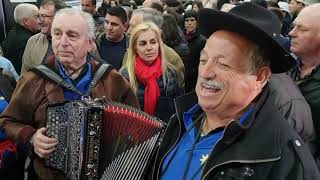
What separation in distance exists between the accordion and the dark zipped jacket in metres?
0.53

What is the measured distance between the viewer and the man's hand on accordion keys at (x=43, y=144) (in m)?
2.35

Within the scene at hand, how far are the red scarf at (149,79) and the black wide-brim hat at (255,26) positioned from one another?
1679mm

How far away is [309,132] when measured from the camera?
238cm

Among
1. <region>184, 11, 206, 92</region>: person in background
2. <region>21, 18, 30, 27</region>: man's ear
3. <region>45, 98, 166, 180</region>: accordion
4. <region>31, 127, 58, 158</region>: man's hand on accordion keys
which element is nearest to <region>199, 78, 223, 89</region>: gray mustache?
<region>45, 98, 166, 180</region>: accordion

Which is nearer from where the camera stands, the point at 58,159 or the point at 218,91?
the point at 218,91

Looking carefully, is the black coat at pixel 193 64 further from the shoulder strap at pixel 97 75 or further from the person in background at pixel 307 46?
the shoulder strap at pixel 97 75

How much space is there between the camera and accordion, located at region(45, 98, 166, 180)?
2121 mm

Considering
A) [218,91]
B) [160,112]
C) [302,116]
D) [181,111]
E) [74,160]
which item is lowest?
[160,112]

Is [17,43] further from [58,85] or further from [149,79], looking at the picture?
[58,85]

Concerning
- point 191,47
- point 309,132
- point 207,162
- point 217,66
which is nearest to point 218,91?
point 217,66

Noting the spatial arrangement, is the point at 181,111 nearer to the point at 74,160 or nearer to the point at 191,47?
the point at 74,160

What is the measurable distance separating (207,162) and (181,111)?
41 centimetres

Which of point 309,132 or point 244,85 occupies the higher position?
point 244,85

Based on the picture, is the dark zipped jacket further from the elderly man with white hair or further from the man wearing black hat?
the elderly man with white hair
